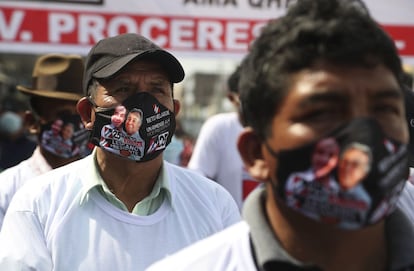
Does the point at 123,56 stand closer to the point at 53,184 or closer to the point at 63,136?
the point at 53,184

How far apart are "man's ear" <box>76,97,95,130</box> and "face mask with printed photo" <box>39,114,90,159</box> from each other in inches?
47.7

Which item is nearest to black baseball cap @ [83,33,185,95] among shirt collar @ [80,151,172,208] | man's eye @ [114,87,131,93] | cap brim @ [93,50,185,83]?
cap brim @ [93,50,185,83]

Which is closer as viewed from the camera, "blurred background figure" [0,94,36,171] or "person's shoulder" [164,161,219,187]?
"person's shoulder" [164,161,219,187]

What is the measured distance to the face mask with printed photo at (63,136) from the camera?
4.66 meters

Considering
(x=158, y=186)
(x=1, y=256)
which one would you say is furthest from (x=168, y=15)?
(x=1, y=256)

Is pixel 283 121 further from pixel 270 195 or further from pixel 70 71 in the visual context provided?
pixel 70 71

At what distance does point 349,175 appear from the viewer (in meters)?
1.73

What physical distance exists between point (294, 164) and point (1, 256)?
142 centimetres

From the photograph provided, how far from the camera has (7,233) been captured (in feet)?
9.43

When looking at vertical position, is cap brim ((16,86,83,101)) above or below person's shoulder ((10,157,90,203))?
below

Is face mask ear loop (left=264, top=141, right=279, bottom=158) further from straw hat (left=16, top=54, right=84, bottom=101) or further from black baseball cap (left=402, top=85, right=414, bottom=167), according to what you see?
straw hat (left=16, top=54, right=84, bottom=101)

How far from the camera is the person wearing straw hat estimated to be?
466 cm

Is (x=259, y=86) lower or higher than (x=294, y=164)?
higher

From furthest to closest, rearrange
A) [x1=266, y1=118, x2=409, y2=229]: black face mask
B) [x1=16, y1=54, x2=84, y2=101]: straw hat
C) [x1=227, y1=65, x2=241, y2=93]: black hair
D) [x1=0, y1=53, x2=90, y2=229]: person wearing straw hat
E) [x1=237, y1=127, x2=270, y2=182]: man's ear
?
1. [x1=227, y1=65, x2=241, y2=93]: black hair
2. [x1=16, y1=54, x2=84, y2=101]: straw hat
3. [x1=0, y1=53, x2=90, y2=229]: person wearing straw hat
4. [x1=237, y1=127, x2=270, y2=182]: man's ear
5. [x1=266, y1=118, x2=409, y2=229]: black face mask
